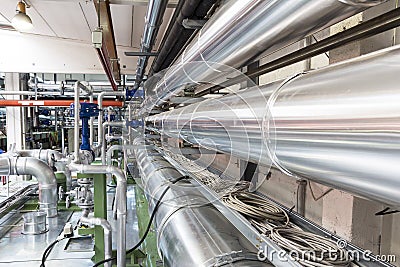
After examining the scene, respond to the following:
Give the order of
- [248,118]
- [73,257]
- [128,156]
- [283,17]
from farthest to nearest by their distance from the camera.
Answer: [128,156], [73,257], [248,118], [283,17]

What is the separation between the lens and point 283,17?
500 mm

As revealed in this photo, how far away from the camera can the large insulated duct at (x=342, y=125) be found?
0.98 feet

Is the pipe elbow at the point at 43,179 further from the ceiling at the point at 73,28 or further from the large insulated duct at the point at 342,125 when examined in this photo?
the large insulated duct at the point at 342,125

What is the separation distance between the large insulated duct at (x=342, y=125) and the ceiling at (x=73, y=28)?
203 centimetres

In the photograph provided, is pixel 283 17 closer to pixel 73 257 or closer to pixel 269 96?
pixel 269 96

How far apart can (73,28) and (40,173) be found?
5.75 feet

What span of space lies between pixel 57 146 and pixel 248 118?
7659mm

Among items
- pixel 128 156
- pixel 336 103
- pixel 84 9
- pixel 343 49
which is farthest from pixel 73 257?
pixel 336 103

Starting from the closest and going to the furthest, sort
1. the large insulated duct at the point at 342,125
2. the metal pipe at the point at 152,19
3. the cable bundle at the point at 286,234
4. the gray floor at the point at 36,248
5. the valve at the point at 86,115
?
1. the large insulated duct at the point at 342,125
2. the cable bundle at the point at 286,234
3. the metal pipe at the point at 152,19
4. the gray floor at the point at 36,248
5. the valve at the point at 86,115

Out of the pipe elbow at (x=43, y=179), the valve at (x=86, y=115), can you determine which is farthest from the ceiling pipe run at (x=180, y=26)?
the pipe elbow at (x=43, y=179)

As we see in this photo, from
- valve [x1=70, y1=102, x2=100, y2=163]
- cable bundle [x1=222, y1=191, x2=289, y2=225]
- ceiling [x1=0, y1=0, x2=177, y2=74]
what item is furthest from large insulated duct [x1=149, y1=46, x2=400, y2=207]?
valve [x1=70, y1=102, x2=100, y2=163]

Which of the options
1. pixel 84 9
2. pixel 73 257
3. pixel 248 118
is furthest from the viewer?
pixel 84 9

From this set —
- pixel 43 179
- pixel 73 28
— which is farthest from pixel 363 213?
pixel 73 28

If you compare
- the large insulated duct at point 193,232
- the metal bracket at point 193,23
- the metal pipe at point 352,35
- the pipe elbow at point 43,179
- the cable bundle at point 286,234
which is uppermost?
the metal bracket at point 193,23
